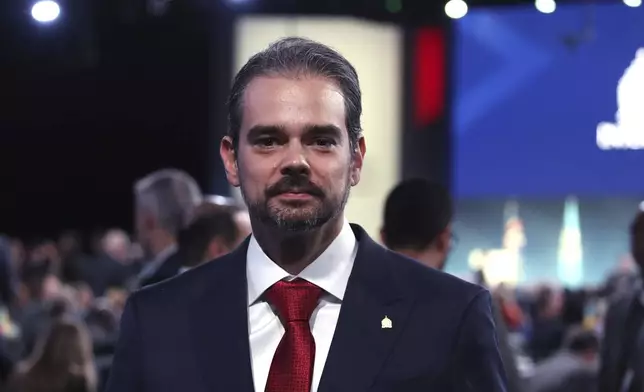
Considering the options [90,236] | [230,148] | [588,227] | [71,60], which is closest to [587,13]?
[588,227]

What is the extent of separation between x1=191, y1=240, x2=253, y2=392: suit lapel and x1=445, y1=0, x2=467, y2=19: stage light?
4947 mm

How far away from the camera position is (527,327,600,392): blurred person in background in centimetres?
592

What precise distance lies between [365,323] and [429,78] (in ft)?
22.4

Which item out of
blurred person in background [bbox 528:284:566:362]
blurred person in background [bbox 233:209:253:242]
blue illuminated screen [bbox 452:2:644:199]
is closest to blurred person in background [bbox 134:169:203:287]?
blurred person in background [bbox 233:209:253:242]

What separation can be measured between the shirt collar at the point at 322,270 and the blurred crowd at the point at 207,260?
1.14 metres

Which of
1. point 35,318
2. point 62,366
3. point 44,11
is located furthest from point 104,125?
point 62,366

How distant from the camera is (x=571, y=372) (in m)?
5.93

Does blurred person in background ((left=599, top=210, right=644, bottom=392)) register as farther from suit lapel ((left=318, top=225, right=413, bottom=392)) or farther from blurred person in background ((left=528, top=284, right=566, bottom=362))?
blurred person in background ((left=528, top=284, right=566, bottom=362))

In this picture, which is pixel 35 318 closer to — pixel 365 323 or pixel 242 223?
pixel 242 223

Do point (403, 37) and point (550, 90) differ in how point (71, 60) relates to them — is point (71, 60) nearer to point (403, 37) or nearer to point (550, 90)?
point (403, 37)

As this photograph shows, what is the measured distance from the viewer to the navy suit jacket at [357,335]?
73.5 inches

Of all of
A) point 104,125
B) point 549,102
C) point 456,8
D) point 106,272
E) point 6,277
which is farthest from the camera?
point 104,125

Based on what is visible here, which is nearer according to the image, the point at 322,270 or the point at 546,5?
the point at 322,270

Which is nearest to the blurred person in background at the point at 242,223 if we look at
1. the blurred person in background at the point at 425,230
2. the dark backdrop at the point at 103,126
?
the blurred person in background at the point at 425,230
